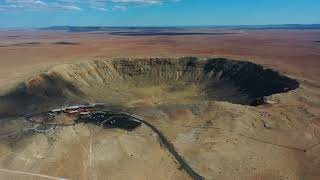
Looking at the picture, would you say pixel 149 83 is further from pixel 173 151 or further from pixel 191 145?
pixel 173 151

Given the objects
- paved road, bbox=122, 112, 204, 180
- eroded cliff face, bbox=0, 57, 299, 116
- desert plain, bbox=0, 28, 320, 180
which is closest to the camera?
paved road, bbox=122, 112, 204, 180

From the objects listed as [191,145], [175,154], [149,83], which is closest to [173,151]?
[175,154]

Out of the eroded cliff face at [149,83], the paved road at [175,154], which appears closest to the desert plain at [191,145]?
the paved road at [175,154]

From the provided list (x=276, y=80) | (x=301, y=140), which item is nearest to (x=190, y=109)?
(x=301, y=140)

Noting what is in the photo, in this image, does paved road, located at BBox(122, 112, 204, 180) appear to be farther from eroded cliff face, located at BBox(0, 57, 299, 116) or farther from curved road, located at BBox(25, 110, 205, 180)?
eroded cliff face, located at BBox(0, 57, 299, 116)

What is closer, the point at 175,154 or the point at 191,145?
the point at 175,154

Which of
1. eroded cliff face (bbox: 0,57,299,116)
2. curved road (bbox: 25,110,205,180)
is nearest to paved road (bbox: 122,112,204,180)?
curved road (bbox: 25,110,205,180)

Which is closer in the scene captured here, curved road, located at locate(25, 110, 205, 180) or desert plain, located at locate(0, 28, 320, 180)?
curved road, located at locate(25, 110, 205, 180)

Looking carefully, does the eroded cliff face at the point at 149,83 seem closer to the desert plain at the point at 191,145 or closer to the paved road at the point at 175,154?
the desert plain at the point at 191,145

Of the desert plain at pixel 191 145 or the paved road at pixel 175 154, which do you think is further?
the desert plain at pixel 191 145

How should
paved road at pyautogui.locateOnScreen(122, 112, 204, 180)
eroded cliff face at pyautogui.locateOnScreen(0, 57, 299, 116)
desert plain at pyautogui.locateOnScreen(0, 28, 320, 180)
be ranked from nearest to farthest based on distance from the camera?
1. paved road at pyautogui.locateOnScreen(122, 112, 204, 180)
2. desert plain at pyautogui.locateOnScreen(0, 28, 320, 180)
3. eroded cliff face at pyautogui.locateOnScreen(0, 57, 299, 116)
